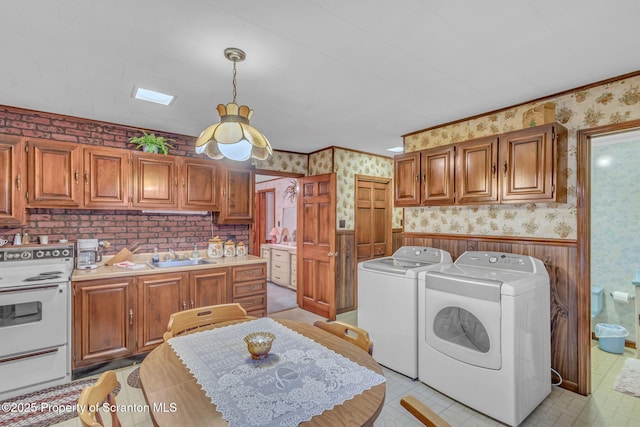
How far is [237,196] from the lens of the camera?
12.9 feet

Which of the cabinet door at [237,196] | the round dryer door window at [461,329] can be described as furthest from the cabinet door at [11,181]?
the round dryer door window at [461,329]

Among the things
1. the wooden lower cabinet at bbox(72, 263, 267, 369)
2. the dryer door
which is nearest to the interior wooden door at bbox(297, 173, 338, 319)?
the wooden lower cabinet at bbox(72, 263, 267, 369)

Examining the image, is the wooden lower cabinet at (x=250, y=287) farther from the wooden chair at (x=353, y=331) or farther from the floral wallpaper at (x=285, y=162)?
the wooden chair at (x=353, y=331)

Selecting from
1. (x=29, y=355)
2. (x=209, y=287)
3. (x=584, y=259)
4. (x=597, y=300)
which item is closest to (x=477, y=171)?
(x=584, y=259)

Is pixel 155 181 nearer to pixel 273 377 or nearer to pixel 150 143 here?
pixel 150 143

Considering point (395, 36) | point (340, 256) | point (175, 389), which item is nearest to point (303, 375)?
point (175, 389)

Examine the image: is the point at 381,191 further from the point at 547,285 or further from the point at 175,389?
the point at 175,389

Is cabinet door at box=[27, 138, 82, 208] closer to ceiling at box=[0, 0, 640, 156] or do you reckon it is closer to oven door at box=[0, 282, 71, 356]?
ceiling at box=[0, 0, 640, 156]

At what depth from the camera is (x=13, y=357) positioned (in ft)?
7.84

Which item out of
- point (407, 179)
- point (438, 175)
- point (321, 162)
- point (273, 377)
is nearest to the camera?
point (273, 377)

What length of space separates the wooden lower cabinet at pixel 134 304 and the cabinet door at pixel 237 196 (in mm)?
723

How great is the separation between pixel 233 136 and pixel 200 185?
7.04ft

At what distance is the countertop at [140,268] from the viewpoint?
274cm

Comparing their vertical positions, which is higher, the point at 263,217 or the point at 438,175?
the point at 438,175
